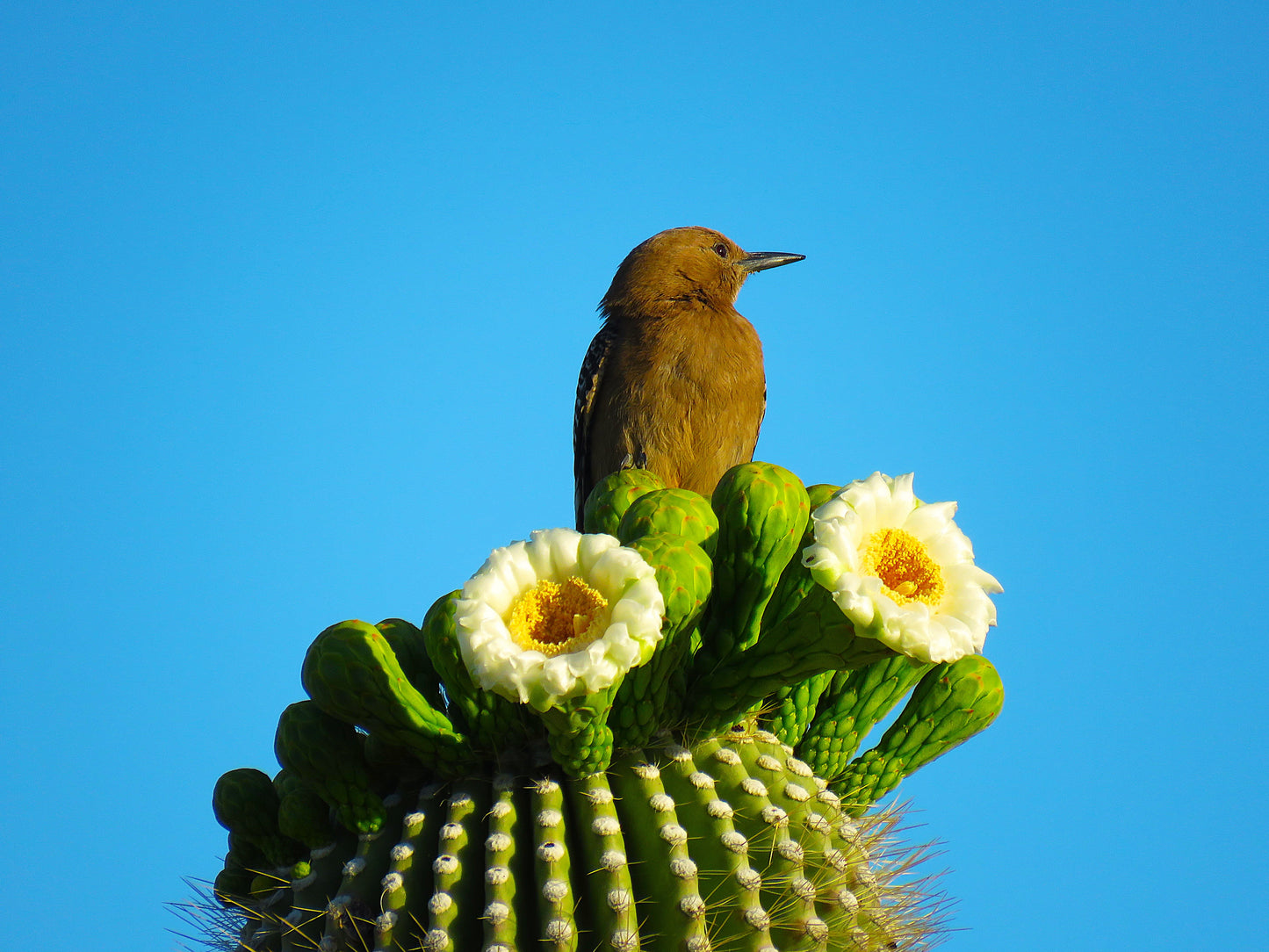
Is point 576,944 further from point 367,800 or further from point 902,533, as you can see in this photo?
point 902,533

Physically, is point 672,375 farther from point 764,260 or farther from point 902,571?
point 902,571

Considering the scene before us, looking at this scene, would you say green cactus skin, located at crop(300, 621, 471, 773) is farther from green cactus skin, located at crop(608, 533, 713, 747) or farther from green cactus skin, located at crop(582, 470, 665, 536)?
green cactus skin, located at crop(582, 470, 665, 536)

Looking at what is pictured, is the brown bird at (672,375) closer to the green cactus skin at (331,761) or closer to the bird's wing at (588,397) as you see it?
the bird's wing at (588,397)

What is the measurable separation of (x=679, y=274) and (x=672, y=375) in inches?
26.3

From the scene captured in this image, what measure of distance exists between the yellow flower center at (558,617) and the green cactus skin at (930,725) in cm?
88

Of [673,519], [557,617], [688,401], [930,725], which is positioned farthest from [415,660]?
[688,401]

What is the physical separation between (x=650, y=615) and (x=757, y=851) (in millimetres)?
512

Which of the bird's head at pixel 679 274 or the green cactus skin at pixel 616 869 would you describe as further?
the bird's head at pixel 679 274

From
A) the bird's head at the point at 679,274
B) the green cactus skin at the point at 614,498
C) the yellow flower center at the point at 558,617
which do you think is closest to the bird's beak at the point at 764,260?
the bird's head at the point at 679,274

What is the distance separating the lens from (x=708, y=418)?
489 cm

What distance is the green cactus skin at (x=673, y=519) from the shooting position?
2.05 m

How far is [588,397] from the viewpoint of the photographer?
528 cm

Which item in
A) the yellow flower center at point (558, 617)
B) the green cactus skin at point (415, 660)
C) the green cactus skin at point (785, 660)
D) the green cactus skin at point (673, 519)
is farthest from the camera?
the green cactus skin at point (415, 660)

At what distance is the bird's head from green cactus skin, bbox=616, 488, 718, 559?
3.08 metres
